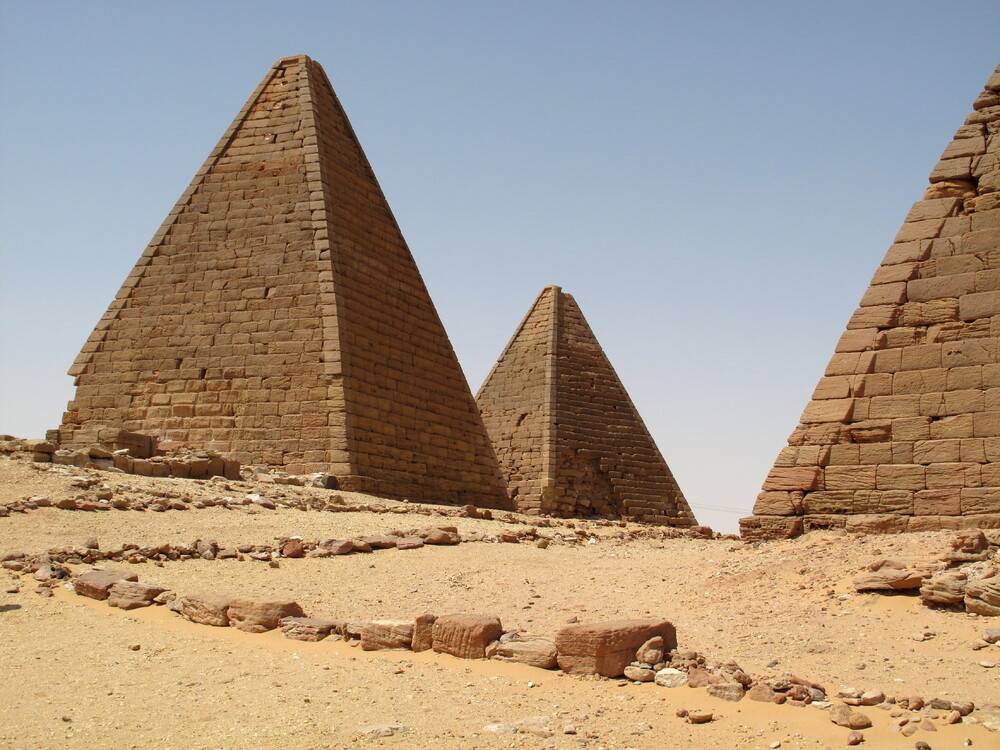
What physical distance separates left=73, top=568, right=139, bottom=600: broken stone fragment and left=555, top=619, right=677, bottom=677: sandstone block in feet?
11.2

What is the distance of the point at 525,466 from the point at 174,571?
48.9 ft

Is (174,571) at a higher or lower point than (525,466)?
lower

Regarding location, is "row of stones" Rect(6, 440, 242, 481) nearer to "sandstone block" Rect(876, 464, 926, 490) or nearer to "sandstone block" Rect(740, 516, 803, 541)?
"sandstone block" Rect(740, 516, 803, 541)

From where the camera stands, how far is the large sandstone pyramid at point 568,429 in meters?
22.9

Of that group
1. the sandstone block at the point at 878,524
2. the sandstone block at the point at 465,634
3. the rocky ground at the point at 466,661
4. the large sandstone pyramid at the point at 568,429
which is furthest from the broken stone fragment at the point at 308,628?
the large sandstone pyramid at the point at 568,429

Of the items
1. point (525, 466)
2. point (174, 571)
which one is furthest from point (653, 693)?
point (525, 466)

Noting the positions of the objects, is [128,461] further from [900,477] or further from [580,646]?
[580,646]

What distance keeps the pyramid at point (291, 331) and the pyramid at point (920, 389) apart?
6.99 metres

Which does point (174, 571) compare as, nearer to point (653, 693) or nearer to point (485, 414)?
point (653, 693)

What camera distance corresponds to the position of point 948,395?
8828 mm

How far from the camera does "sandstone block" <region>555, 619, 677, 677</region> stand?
537 cm

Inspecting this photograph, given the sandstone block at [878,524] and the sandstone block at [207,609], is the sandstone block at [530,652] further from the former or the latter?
the sandstone block at [878,524]

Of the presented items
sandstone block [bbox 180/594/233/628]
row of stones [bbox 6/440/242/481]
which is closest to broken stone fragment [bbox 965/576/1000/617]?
sandstone block [bbox 180/594/233/628]

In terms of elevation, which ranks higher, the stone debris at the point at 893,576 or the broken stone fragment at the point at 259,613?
the stone debris at the point at 893,576
